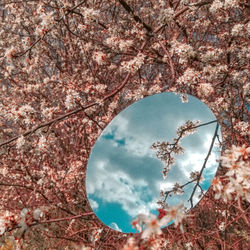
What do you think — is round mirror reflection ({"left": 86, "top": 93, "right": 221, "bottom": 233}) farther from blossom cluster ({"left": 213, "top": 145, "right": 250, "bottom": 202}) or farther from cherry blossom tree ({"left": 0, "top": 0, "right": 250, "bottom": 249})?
blossom cluster ({"left": 213, "top": 145, "right": 250, "bottom": 202})

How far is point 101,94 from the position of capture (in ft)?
13.7

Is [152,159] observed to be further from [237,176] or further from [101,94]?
[101,94]

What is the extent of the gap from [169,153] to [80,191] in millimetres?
3059

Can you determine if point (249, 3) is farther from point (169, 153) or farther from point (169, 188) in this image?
point (169, 188)

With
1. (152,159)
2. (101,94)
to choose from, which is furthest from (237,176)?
(101,94)

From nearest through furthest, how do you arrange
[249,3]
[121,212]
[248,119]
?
[121,212], [249,3], [248,119]

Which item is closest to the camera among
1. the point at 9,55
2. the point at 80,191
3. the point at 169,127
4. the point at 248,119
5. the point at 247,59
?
A: the point at 169,127

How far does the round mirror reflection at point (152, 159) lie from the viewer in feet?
5.90

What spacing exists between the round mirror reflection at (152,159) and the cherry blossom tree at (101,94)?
218mm

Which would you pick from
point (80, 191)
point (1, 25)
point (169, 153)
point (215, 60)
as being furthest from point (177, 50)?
point (1, 25)

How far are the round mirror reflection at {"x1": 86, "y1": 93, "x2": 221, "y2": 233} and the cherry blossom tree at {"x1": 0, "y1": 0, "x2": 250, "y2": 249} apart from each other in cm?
22

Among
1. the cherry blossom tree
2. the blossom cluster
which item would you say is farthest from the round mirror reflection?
the blossom cluster

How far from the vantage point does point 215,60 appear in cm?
340

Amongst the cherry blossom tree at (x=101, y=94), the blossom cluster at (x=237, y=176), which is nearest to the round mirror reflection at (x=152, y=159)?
the cherry blossom tree at (x=101, y=94)
